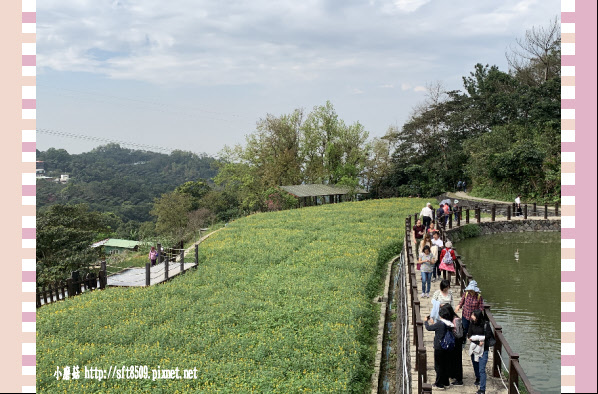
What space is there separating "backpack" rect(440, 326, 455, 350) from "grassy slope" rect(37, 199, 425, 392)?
2912 mm

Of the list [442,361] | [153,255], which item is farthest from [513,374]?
[153,255]

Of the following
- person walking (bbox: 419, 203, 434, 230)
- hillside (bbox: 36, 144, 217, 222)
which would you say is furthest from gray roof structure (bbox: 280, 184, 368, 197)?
person walking (bbox: 419, 203, 434, 230)

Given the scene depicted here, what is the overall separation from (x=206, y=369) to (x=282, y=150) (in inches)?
2153

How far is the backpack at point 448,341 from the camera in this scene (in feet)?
27.3

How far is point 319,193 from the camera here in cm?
5209

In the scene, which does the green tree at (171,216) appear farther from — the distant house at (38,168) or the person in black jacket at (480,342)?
the person in black jacket at (480,342)

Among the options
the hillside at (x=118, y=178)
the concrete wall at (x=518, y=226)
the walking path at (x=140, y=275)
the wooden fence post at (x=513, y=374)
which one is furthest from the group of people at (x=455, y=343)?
the hillside at (x=118, y=178)

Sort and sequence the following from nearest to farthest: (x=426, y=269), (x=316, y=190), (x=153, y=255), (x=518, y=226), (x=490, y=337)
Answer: (x=490, y=337)
(x=426, y=269)
(x=153, y=255)
(x=518, y=226)
(x=316, y=190)

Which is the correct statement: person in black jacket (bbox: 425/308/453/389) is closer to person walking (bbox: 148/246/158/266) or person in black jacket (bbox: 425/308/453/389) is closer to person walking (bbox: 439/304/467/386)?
person walking (bbox: 439/304/467/386)

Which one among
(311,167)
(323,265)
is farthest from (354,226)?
(311,167)

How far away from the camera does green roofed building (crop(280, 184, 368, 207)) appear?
50875mm

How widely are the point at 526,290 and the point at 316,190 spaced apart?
36.7 metres

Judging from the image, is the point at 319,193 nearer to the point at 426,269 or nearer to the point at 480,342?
the point at 426,269

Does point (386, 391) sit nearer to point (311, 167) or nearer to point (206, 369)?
point (206, 369)
